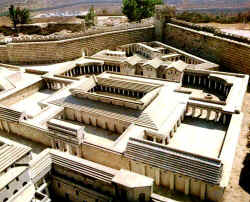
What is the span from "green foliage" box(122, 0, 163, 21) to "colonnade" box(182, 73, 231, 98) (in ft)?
107

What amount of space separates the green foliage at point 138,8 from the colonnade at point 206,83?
107ft

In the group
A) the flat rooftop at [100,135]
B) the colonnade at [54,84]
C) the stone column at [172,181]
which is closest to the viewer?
the stone column at [172,181]

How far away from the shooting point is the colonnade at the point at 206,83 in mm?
30328

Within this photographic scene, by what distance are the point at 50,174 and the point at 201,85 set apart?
22.6 meters

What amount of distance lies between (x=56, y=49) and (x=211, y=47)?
81.3 ft

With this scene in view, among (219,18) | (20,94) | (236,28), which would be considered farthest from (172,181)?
(219,18)

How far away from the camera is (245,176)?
19062 millimetres

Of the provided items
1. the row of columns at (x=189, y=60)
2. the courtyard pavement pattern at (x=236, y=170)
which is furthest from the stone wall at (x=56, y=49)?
the courtyard pavement pattern at (x=236, y=170)

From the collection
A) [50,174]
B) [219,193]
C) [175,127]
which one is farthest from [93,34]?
[219,193]

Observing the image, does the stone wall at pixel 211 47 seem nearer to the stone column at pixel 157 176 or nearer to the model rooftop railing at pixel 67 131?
the stone column at pixel 157 176

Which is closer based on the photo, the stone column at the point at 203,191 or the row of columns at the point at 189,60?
the stone column at the point at 203,191

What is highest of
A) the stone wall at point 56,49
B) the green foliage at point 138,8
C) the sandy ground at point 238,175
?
the green foliage at point 138,8

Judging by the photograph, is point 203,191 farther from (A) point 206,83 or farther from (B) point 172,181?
(A) point 206,83

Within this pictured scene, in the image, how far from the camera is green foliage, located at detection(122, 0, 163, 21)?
60.0m
